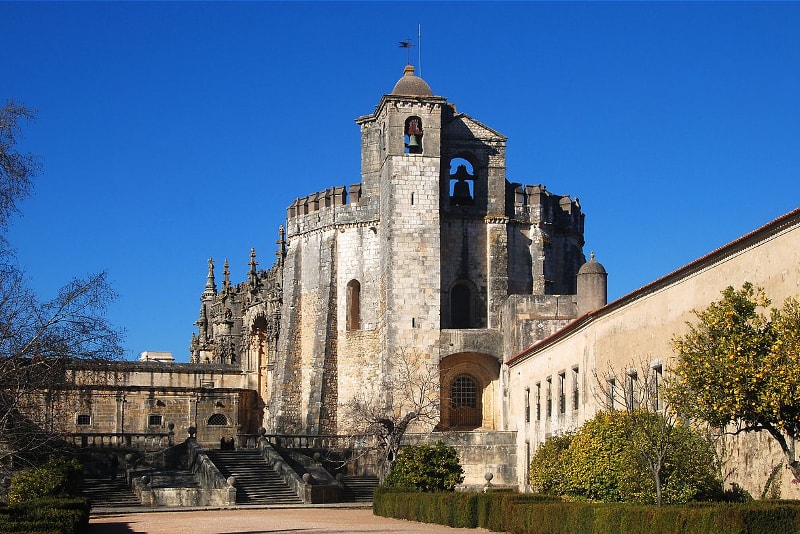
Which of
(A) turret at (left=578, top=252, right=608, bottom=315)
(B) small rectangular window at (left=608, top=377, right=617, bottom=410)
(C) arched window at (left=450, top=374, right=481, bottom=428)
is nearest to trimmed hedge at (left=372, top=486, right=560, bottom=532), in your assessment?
(B) small rectangular window at (left=608, top=377, right=617, bottom=410)

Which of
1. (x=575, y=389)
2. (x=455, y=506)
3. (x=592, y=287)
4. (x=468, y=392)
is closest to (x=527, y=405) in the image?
(x=592, y=287)

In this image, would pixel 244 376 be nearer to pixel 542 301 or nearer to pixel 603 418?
pixel 542 301

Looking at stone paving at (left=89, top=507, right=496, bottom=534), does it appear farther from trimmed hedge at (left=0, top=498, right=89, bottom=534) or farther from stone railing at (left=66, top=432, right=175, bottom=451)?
stone railing at (left=66, top=432, right=175, bottom=451)

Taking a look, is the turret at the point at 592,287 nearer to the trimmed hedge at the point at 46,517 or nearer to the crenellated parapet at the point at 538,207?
the crenellated parapet at the point at 538,207

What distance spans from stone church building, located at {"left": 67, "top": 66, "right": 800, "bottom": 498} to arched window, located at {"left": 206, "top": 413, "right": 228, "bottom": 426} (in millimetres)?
54

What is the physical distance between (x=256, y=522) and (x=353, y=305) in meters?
24.5

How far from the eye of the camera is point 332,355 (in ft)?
177

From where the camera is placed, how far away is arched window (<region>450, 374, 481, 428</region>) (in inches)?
2044

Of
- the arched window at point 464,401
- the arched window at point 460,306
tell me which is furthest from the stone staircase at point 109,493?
the arched window at point 460,306

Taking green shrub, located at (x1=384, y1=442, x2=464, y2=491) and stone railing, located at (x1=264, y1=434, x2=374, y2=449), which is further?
stone railing, located at (x1=264, y1=434, x2=374, y2=449)

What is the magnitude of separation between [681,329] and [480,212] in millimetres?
26490

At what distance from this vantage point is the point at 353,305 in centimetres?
5441

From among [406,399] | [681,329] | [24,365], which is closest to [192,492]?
[406,399]

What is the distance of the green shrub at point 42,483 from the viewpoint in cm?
3006
